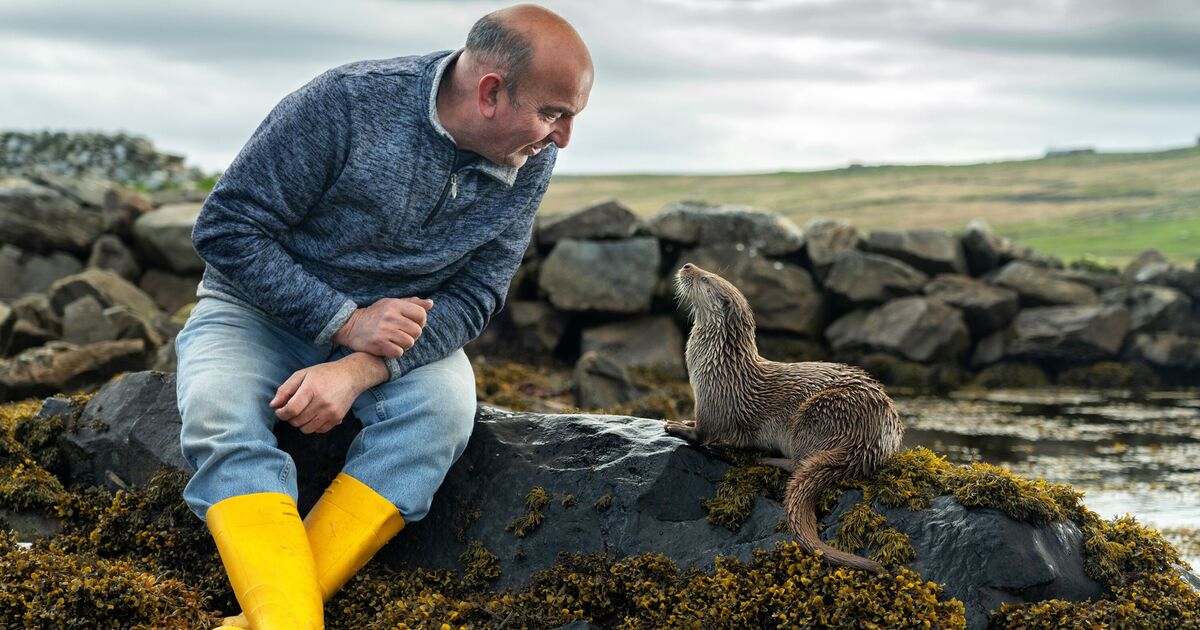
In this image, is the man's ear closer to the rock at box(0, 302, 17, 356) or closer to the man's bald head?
the man's bald head

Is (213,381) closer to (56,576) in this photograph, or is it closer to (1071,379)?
(56,576)

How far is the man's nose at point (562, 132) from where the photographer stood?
4945mm

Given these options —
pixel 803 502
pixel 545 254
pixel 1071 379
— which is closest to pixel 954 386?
pixel 1071 379

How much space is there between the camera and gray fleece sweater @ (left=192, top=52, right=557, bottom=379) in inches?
198

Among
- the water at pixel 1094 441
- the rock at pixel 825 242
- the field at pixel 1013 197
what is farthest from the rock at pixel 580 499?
the field at pixel 1013 197

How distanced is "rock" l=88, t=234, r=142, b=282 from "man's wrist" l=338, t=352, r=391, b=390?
14.2 m

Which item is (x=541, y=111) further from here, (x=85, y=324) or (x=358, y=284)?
(x=85, y=324)

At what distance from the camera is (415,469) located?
195 inches

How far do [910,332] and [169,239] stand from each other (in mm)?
11907

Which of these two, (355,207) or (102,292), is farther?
(102,292)

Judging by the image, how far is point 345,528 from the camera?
480 cm

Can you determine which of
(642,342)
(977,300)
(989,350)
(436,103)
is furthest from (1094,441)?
(436,103)

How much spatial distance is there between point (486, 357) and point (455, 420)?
10852mm

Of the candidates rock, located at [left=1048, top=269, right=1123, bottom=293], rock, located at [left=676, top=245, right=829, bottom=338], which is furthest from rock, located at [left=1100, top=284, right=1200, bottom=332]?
rock, located at [left=676, top=245, right=829, bottom=338]
